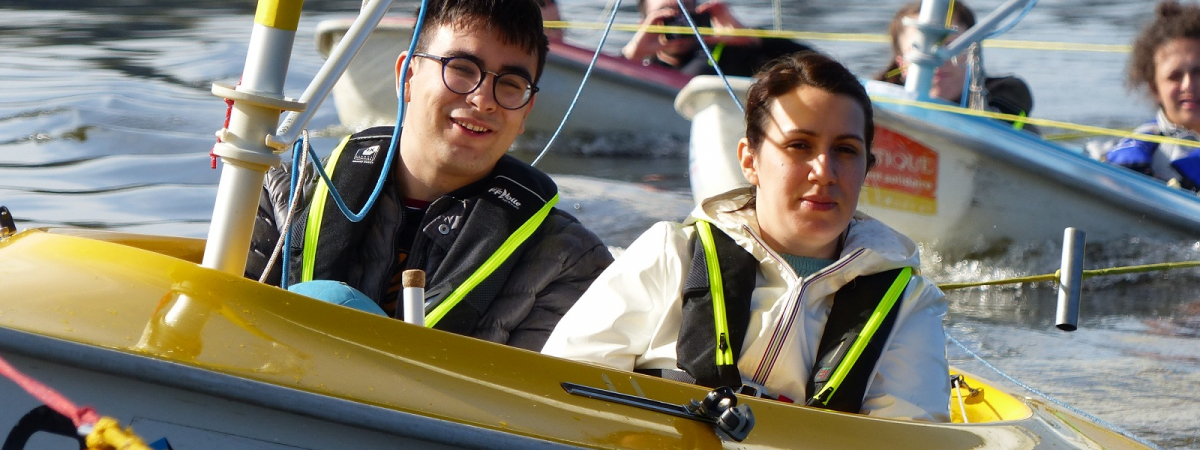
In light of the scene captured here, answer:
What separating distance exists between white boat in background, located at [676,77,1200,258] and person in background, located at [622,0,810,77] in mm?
1199

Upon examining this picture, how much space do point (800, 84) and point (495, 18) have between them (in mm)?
542

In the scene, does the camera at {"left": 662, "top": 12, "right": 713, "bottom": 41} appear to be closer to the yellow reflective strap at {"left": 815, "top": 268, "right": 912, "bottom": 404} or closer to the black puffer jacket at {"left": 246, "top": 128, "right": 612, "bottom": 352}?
the black puffer jacket at {"left": 246, "top": 128, "right": 612, "bottom": 352}

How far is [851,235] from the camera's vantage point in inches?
81.7

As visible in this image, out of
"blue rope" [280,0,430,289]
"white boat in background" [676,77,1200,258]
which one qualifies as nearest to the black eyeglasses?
"blue rope" [280,0,430,289]

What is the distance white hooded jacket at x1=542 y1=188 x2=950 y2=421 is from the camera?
1947mm

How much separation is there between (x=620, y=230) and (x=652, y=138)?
1.74 metres

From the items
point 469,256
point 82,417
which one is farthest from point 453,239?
point 82,417

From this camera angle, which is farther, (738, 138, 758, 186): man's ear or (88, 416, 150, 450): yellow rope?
(738, 138, 758, 186): man's ear

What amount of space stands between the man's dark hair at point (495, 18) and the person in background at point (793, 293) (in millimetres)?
426

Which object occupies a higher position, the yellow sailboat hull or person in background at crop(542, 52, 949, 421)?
person in background at crop(542, 52, 949, 421)

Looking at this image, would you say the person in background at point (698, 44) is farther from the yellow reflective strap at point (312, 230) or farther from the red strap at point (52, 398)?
the red strap at point (52, 398)

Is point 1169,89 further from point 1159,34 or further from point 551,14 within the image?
point 551,14

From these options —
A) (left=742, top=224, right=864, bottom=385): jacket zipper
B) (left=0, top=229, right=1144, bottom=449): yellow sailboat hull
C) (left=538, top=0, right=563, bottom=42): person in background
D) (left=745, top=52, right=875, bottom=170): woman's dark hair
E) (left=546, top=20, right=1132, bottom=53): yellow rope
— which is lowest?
(left=0, top=229, right=1144, bottom=449): yellow sailboat hull

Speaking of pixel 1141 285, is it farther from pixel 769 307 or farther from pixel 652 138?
pixel 769 307
